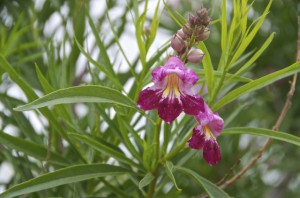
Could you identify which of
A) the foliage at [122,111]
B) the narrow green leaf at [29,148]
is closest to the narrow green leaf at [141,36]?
the foliage at [122,111]

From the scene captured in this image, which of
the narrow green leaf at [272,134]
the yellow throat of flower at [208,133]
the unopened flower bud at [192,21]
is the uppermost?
the unopened flower bud at [192,21]

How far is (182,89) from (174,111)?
49 millimetres

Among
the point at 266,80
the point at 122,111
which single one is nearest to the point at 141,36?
the point at 122,111

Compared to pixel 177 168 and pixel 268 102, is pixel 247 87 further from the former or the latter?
pixel 268 102

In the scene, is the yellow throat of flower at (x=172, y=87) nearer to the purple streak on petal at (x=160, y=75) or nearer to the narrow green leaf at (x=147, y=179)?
the purple streak on petal at (x=160, y=75)

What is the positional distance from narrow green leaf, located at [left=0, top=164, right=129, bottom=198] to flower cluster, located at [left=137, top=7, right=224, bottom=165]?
176 mm

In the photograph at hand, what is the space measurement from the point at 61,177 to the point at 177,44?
1.00 ft

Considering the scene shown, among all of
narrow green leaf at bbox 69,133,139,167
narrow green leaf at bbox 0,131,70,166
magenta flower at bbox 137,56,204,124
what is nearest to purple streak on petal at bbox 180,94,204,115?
magenta flower at bbox 137,56,204,124

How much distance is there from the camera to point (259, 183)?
1942 mm

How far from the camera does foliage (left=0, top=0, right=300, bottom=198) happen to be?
105 centimetres

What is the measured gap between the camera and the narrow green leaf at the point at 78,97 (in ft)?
2.95

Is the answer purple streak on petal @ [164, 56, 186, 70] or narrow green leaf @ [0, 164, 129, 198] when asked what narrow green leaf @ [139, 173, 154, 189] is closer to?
narrow green leaf @ [0, 164, 129, 198]

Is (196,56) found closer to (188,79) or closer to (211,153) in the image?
(188,79)

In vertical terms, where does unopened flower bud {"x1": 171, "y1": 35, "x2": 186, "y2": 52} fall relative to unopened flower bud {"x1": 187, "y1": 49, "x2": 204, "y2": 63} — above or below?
above
